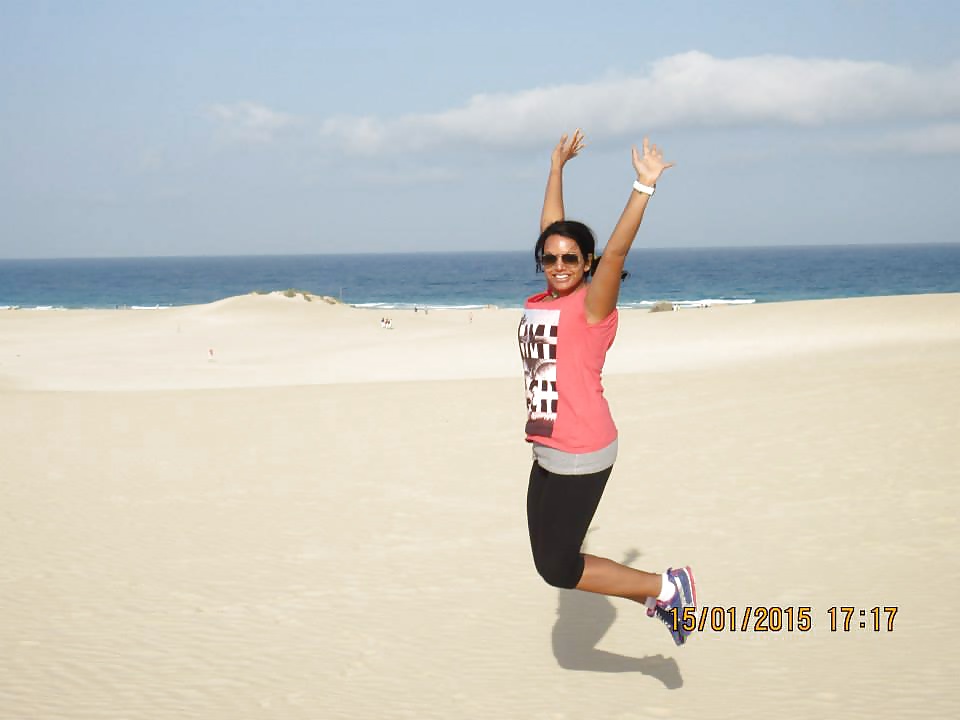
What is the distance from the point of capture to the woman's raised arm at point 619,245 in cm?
423

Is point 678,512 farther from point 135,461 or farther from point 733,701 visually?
point 135,461

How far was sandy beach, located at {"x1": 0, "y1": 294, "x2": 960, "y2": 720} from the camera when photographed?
18.1 ft

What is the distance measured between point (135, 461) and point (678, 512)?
6.57m

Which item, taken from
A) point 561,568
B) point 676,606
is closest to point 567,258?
point 561,568

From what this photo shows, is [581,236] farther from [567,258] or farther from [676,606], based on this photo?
[676,606]

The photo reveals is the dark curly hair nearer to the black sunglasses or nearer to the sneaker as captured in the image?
the black sunglasses

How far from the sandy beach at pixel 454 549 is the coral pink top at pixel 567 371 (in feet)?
4.93

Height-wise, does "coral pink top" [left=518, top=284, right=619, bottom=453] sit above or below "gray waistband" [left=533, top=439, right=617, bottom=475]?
above

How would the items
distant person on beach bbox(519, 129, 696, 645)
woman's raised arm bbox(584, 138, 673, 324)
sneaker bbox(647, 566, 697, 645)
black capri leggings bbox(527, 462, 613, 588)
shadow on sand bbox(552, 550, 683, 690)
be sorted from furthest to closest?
1. shadow on sand bbox(552, 550, 683, 690)
2. sneaker bbox(647, 566, 697, 645)
3. black capri leggings bbox(527, 462, 613, 588)
4. distant person on beach bbox(519, 129, 696, 645)
5. woman's raised arm bbox(584, 138, 673, 324)

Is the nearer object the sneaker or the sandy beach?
the sneaker

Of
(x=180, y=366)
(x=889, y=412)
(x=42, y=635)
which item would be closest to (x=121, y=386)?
(x=180, y=366)

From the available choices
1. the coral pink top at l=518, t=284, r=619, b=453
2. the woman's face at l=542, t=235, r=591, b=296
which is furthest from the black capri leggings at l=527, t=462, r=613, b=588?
the woman's face at l=542, t=235, r=591, b=296

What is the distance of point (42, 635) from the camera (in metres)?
6.40
